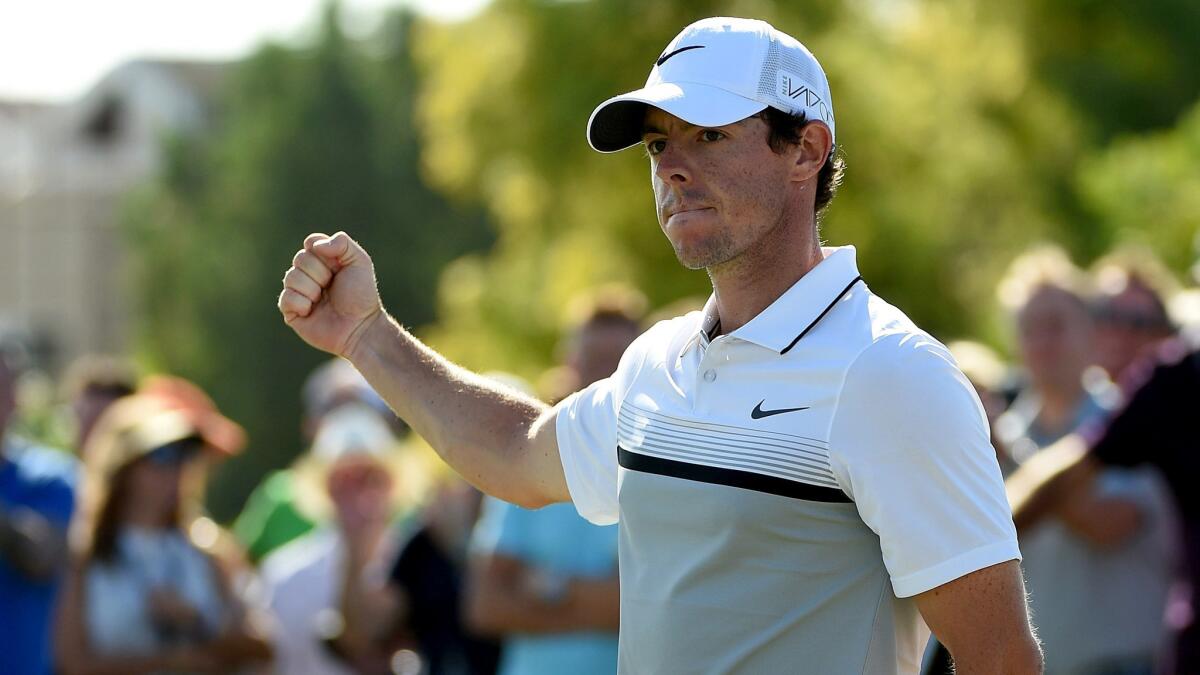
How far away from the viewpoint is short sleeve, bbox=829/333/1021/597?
9.21 feet

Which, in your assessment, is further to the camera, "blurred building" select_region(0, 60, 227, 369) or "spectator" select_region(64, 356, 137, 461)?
"blurred building" select_region(0, 60, 227, 369)

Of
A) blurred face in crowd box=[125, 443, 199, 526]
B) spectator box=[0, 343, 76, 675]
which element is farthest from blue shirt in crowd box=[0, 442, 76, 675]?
blurred face in crowd box=[125, 443, 199, 526]

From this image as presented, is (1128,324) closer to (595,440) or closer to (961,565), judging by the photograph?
(595,440)

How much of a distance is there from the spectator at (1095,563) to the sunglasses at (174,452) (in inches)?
124

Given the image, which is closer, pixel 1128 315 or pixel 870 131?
pixel 1128 315

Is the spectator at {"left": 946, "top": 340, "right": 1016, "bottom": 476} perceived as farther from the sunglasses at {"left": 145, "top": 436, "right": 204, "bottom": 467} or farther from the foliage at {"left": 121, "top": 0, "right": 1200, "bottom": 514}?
the foliage at {"left": 121, "top": 0, "right": 1200, "bottom": 514}

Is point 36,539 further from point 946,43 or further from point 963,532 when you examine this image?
point 946,43

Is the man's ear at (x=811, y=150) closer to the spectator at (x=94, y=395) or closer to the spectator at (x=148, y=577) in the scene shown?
the spectator at (x=148, y=577)

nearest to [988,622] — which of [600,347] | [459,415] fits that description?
[459,415]

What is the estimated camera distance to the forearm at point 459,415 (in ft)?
11.8

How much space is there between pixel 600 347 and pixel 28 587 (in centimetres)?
239

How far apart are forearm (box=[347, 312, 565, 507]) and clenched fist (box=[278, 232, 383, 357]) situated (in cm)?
4

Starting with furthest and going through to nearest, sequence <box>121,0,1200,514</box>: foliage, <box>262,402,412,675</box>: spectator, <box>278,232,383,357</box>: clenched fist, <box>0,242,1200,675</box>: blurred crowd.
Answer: <box>121,0,1200,514</box>: foliage < <box>262,402,412,675</box>: spectator < <box>0,242,1200,675</box>: blurred crowd < <box>278,232,383,357</box>: clenched fist

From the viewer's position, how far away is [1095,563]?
6031 millimetres
